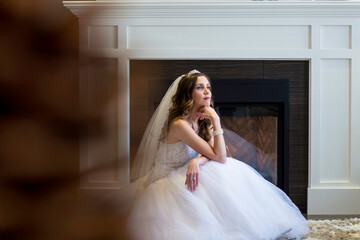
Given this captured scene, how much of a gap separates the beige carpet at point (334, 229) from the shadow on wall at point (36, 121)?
1.90 meters

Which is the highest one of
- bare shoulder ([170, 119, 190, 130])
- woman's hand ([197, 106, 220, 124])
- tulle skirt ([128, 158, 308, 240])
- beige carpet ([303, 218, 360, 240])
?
woman's hand ([197, 106, 220, 124])

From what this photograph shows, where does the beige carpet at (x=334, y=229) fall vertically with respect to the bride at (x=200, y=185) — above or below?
below

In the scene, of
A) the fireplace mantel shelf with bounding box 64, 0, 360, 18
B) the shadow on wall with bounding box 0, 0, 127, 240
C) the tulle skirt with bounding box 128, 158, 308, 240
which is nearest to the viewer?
the shadow on wall with bounding box 0, 0, 127, 240

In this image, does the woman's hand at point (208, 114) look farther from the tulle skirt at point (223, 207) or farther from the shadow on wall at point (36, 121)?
the shadow on wall at point (36, 121)

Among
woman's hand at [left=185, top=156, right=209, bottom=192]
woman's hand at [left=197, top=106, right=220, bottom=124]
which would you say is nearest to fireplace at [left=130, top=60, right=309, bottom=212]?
woman's hand at [left=197, top=106, right=220, bottom=124]

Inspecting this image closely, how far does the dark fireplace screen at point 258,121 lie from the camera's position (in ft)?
8.29

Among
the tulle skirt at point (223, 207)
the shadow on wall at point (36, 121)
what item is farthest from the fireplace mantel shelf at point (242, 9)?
the shadow on wall at point (36, 121)

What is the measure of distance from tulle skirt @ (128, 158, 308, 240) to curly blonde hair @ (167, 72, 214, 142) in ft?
0.81

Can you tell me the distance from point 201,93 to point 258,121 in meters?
0.73

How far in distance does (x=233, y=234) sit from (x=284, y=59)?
130cm

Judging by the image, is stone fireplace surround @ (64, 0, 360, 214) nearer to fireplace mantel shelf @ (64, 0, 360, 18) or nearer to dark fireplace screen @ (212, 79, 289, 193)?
fireplace mantel shelf @ (64, 0, 360, 18)

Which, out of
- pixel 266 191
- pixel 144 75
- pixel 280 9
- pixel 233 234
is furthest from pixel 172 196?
pixel 144 75

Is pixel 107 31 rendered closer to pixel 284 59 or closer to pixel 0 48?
pixel 0 48

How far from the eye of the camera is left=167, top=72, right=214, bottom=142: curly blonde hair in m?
2.00
